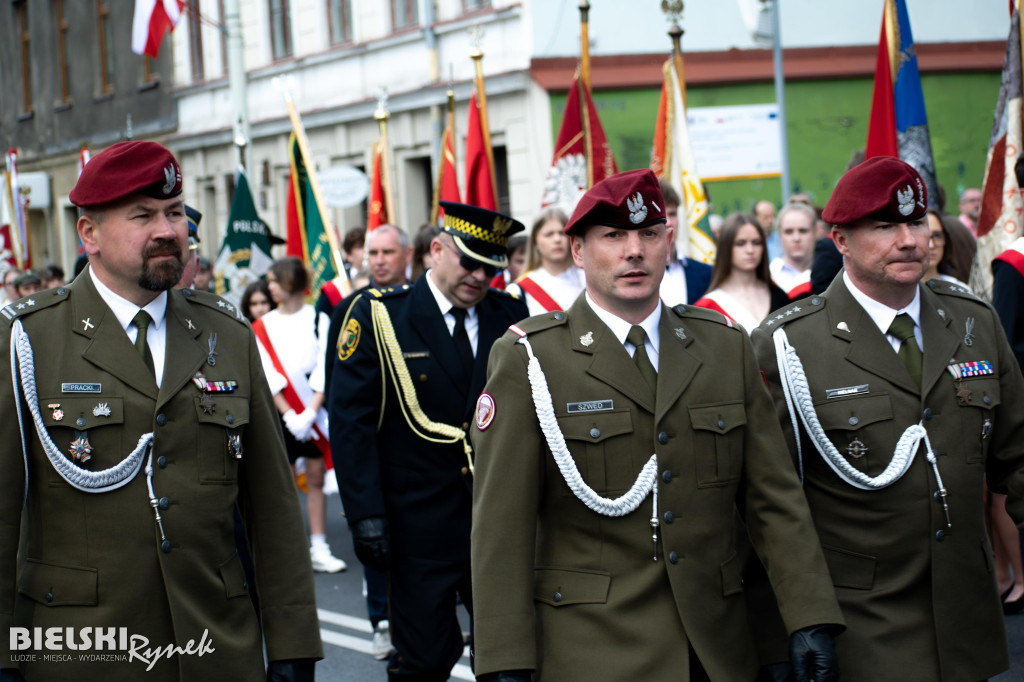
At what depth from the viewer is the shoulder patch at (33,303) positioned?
361 centimetres

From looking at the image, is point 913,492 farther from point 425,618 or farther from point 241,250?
point 241,250

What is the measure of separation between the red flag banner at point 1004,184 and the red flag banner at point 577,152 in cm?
383

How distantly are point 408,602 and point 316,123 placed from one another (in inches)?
734

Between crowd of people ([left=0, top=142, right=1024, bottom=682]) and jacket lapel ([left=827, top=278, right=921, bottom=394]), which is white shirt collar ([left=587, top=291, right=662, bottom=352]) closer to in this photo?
crowd of people ([left=0, top=142, right=1024, bottom=682])

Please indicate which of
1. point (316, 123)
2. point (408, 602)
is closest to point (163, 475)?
point (408, 602)

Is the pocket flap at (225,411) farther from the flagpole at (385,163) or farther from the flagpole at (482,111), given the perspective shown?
the flagpole at (385,163)

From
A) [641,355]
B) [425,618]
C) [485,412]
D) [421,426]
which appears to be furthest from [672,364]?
[425,618]

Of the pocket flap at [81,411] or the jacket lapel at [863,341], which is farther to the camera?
the jacket lapel at [863,341]

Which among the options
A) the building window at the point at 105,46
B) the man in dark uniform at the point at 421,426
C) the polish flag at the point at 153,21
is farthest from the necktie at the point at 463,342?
the building window at the point at 105,46

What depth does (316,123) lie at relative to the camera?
23188mm

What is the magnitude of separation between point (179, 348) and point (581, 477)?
1.13m

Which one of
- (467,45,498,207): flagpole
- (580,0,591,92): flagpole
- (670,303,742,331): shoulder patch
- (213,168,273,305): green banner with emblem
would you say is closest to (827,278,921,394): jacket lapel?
(670,303,742,331): shoulder patch

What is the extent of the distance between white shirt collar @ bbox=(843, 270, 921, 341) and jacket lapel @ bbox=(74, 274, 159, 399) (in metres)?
2.06

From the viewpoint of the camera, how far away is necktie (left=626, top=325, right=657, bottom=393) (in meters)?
3.71
